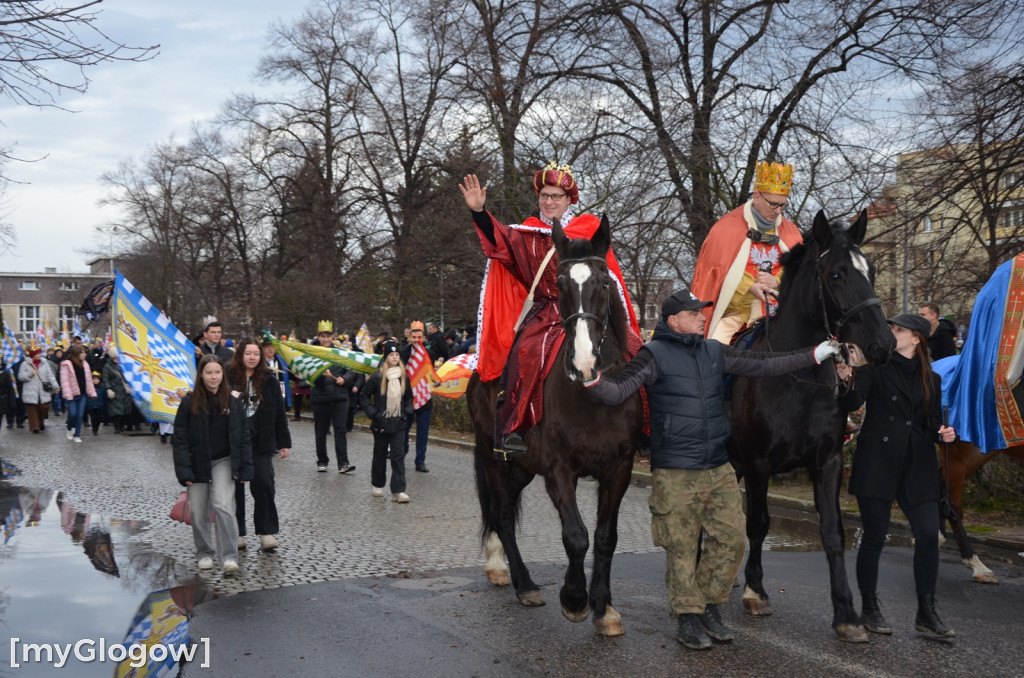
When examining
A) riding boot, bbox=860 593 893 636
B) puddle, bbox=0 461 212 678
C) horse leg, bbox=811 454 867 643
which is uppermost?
horse leg, bbox=811 454 867 643

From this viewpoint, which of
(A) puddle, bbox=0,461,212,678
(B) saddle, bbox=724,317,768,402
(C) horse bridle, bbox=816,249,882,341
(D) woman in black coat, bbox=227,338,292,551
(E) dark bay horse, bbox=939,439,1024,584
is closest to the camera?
(C) horse bridle, bbox=816,249,882,341

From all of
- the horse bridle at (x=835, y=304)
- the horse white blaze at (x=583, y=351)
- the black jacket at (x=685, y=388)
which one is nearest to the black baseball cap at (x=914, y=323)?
the horse bridle at (x=835, y=304)

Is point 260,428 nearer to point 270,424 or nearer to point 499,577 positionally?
point 270,424

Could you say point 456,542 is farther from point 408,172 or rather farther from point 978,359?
point 408,172

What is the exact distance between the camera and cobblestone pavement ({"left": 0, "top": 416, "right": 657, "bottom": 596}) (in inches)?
326

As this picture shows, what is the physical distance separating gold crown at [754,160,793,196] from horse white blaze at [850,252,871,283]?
4.66 ft

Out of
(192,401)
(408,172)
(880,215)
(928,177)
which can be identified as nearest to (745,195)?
(880,215)

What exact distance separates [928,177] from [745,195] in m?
4.05

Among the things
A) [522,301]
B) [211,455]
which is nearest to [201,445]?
[211,455]

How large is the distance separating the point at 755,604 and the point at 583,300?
7.82 ft

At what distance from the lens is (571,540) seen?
5.80m

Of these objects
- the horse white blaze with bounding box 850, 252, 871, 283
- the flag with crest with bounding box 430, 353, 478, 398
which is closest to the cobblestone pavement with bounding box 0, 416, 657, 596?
the flag with crest with bounding box 430, 353, 478, 398

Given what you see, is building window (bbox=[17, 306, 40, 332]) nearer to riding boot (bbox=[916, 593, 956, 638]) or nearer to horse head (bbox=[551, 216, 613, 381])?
horse head (bbox=[551, 216, 613, 381])

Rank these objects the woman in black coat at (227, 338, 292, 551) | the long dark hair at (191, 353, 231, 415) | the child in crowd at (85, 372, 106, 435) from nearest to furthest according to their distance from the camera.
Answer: the long dark hair at (191, 353, 231, 415), the woman in black coat at (227, 338, 292, 551), the child in crowd at (85, 372, 106, 435)
